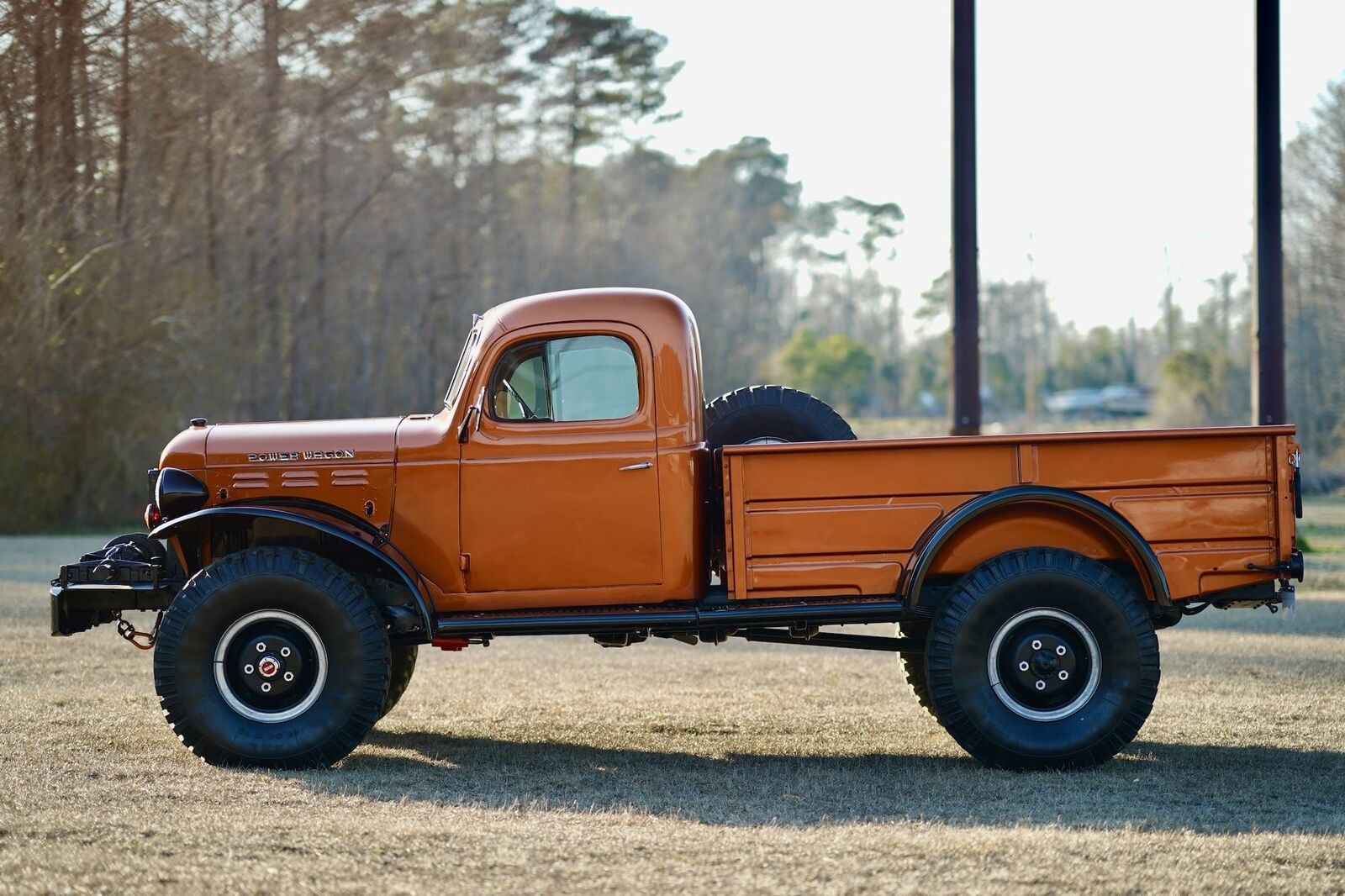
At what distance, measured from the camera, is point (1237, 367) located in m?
42.4

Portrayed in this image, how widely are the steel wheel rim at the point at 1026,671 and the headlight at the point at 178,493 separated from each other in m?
3.84

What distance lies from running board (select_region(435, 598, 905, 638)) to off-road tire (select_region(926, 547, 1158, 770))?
1.18 ft

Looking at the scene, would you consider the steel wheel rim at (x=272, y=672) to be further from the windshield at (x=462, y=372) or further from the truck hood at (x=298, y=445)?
the windshield at (x=462, y=372)

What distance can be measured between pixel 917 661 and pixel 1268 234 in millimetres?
10319

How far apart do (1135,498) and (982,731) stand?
130 centimetres

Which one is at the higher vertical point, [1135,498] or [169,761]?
[1135,498]

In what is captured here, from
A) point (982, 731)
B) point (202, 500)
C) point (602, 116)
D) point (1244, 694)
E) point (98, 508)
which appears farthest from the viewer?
point (602, 116)

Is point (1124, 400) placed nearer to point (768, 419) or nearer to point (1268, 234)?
point (1268, 234)

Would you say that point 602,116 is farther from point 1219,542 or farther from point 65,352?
point 1219,542

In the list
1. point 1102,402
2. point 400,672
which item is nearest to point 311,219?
point 400,672

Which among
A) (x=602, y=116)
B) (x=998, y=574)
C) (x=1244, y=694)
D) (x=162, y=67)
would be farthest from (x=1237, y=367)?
(x=998, y=574)

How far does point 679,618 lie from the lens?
6930mm

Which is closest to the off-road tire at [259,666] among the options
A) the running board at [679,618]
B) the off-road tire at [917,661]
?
the running board at [679,618]

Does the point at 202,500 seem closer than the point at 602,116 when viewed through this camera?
Yes
